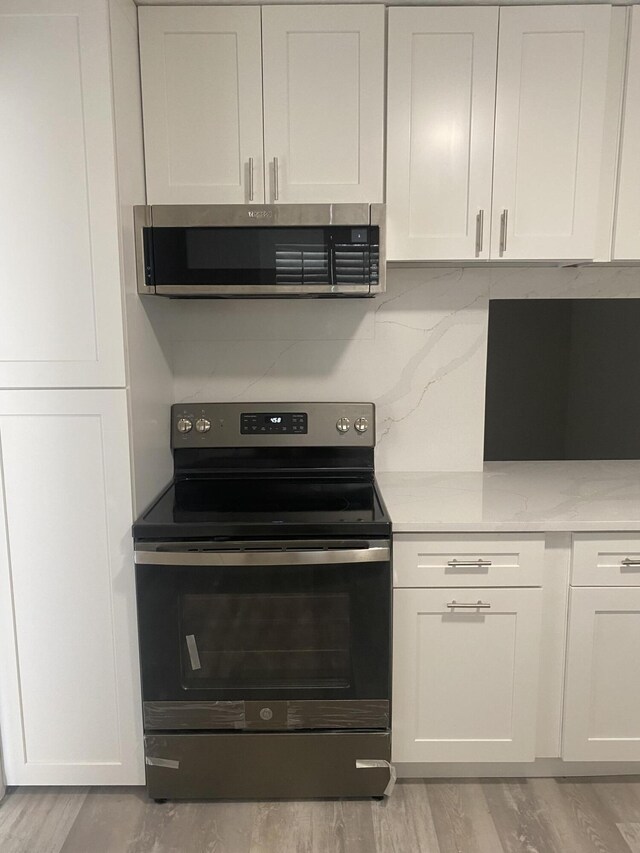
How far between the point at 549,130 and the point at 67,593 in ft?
6.37

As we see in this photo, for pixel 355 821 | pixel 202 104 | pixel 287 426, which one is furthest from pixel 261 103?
pixel 355 821

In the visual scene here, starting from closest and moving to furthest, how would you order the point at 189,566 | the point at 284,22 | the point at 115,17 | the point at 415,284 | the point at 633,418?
1. the point at 115,17
2. the point at 189,566
3. the point at 284,22
4. the point at 415,284
5. the point at 633,418

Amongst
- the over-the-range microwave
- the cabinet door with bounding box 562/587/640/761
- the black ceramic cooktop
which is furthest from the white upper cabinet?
the cabinet door with bounding box 562/587/640/761

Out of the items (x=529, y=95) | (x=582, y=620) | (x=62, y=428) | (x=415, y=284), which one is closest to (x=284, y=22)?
(x=529, y=95)

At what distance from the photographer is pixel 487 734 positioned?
1.85 metres

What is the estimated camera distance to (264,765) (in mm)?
1790

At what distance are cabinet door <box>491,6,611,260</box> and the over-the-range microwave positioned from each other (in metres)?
0.43

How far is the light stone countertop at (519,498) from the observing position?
1745 millimetres

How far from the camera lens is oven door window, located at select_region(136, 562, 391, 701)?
170 cm

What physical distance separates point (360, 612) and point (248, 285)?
0.99 metres

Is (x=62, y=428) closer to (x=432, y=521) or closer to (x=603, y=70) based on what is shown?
(x=432, y=521)

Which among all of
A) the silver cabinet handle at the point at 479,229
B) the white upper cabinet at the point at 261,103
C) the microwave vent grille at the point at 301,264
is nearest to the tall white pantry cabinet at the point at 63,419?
the white upper cabinet at the point at 261,103

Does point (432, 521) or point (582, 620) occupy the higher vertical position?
point (432, 521)

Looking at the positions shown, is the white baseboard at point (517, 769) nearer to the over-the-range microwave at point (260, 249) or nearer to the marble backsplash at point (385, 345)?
the marble backsplash at point (385, 345)
